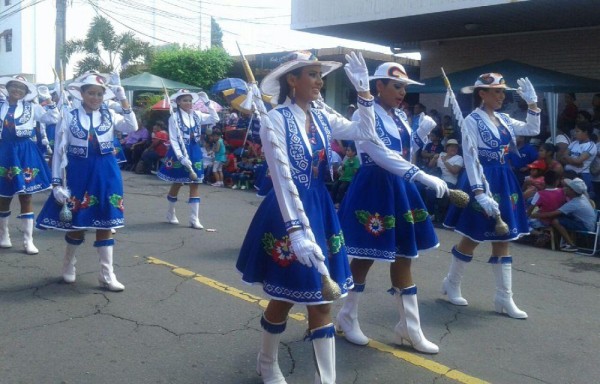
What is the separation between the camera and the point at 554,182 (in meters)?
9.91

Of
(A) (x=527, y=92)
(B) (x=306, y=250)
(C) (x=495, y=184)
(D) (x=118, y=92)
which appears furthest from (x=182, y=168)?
(B) (x=306, y=250)

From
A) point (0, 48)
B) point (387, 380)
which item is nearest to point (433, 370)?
point (387, 380)

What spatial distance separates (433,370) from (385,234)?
978 mm

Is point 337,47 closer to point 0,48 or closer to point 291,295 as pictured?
point 291,295

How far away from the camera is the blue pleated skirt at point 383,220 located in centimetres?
455

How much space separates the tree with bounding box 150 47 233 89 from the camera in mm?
23859

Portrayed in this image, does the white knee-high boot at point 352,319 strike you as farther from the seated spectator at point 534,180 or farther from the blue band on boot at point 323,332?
the seated spectator at point 534,180

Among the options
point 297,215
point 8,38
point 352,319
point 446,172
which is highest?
point 8,38

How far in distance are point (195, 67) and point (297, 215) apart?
21.5 meters

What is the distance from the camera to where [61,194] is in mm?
5734

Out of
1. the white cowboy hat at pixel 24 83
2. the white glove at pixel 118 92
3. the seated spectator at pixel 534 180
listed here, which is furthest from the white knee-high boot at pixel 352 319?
the seated spectator at pixel 534 180

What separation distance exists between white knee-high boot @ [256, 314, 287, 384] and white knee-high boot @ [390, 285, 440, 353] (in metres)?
1.10

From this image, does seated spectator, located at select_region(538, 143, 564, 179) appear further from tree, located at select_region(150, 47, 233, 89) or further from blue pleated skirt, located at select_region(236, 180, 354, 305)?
tree, located at select_region(150, 47, 233, 89)

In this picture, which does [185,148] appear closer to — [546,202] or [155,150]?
[546,202]
